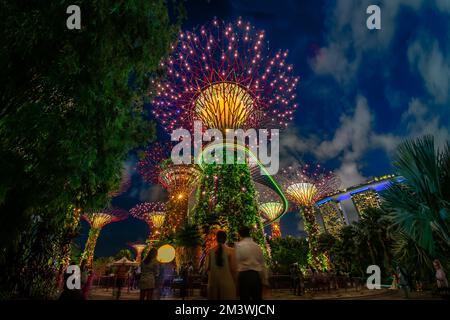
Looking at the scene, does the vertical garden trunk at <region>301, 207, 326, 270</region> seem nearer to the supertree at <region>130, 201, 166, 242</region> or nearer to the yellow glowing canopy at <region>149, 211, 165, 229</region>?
the supertree at <region>130, 201, 166, 242</region>

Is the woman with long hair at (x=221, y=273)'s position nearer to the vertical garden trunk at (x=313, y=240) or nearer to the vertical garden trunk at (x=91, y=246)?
the vertical garden trunk at (x=313, y=240)

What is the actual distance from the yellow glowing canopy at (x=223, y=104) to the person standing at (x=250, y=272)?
17.7 m

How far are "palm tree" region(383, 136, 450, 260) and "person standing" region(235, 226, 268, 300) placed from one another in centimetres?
633

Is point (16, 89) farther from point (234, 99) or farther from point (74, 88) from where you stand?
point (234, 99)

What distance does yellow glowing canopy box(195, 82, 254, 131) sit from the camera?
21359 millimetres

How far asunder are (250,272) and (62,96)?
193 inches

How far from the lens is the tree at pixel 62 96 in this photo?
171 inches

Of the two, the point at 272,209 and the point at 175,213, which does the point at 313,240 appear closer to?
the point at 175,213

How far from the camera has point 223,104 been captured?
70.8 ft

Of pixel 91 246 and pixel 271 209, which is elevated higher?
pixel 271 209

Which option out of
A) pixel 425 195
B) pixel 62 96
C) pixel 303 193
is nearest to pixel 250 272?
pixel 62 96

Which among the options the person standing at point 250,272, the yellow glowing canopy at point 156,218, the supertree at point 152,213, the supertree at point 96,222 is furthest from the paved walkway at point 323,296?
the yellow glowing canopy at point 156,218
